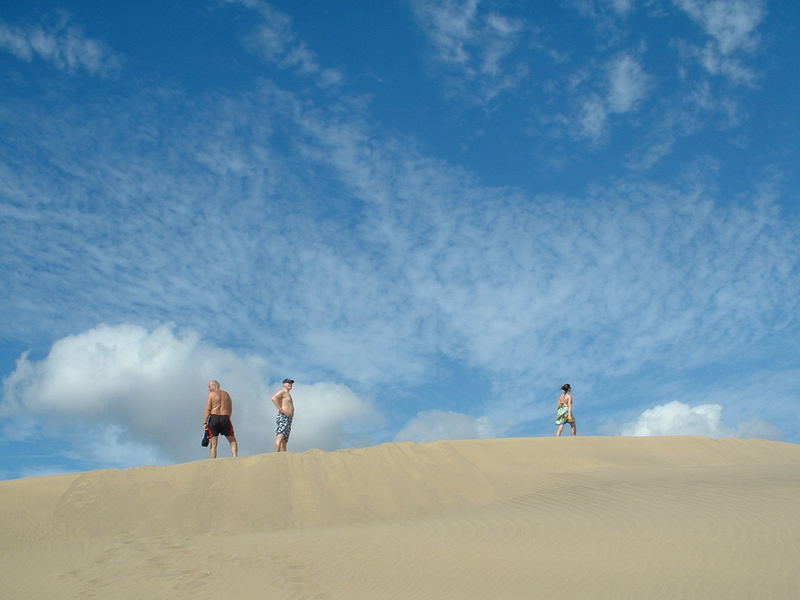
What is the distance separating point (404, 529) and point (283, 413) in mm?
4833

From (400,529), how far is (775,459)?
36.1ft

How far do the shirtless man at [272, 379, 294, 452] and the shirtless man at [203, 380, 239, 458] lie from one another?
0.80 m

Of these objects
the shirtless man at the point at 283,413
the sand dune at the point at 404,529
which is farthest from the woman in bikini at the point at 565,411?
the shirtless man at the point at 283,413

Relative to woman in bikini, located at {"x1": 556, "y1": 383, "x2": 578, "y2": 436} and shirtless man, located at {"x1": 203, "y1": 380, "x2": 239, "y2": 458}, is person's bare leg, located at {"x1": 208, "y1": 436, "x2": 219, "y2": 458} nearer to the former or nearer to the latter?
shirtless man, located at {"x1": 203, "y1": 380, "x2": 239, "y2": 458}

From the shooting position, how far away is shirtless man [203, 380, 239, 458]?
1206cm

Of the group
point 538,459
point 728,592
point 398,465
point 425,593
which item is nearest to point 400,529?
point 425,593

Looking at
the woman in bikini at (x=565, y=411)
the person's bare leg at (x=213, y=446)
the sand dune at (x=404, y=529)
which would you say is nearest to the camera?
the sand dune at (x=404, y=529)

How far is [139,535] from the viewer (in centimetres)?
852

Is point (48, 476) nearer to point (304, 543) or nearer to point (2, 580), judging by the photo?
point (2, 580)

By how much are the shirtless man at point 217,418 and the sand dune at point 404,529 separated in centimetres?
141

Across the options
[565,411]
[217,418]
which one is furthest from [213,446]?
[565,411]

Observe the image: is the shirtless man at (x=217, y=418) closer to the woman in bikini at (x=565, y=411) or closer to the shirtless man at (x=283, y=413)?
the shirtless man at (x=283, y=413)

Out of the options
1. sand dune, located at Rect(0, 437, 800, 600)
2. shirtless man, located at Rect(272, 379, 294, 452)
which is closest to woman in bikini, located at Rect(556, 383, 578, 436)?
sand dune, located at Rect(0, 437, 800, 600)

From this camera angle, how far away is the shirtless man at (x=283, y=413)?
12445 millimetres
